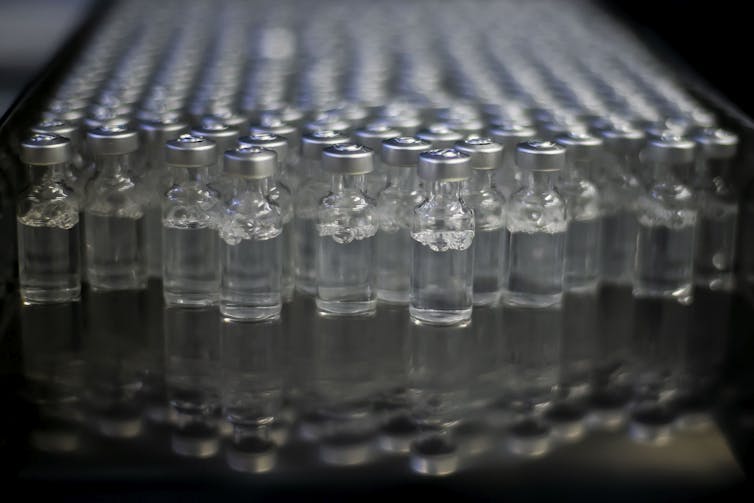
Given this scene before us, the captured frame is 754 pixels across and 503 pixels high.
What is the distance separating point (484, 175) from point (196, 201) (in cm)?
38

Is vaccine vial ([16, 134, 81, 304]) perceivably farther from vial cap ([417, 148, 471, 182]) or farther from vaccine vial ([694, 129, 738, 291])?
vaccine vial ([694, 129, 738, 291])

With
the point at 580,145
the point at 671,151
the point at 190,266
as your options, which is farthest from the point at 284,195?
the point at 671,151

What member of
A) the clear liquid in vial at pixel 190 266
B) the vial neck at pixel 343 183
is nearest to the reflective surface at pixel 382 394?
the clear liquid in vial at pixel 190 266

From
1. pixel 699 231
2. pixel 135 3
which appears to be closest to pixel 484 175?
pixel 699 231

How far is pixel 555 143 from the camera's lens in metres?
1.50

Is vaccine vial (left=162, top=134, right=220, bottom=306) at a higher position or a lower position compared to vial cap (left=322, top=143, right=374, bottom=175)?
lower

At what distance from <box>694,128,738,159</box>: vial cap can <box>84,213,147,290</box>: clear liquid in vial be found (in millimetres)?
782

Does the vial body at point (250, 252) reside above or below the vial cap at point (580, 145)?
below

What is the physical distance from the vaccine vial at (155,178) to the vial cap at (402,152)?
312 mm

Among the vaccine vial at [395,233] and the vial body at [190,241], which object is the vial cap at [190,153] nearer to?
the vial body at [190,241]

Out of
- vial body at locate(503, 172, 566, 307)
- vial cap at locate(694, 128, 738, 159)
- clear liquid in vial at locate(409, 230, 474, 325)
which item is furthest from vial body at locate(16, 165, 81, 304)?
vial cap at locate(694, 128, 738, 159)

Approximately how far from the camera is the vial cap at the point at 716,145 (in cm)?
157

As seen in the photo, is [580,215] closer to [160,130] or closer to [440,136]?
[440,136]

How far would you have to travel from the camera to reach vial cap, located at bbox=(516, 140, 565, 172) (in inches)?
56.8
